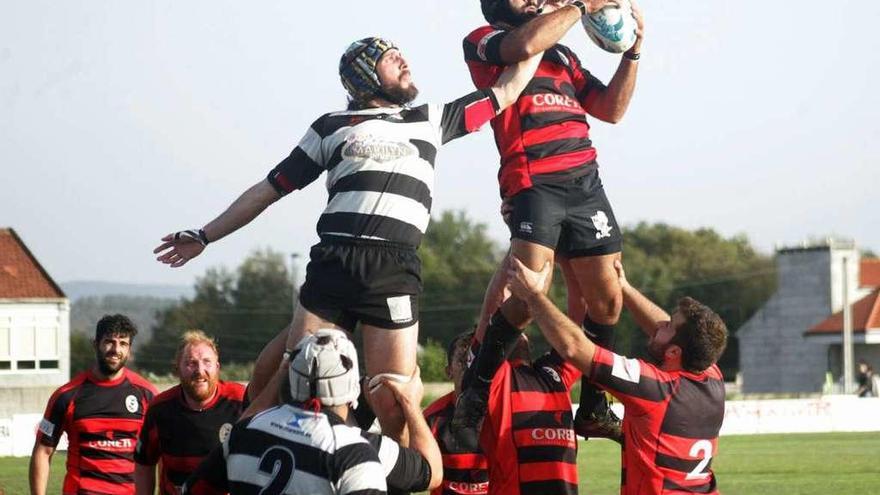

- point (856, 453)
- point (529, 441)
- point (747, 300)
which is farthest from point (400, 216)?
point (747, 300)

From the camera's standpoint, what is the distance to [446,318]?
103m

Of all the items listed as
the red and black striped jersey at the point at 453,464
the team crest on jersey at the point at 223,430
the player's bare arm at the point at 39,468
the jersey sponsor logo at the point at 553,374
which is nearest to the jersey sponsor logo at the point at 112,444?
the player's bare arm at the point at 39,468

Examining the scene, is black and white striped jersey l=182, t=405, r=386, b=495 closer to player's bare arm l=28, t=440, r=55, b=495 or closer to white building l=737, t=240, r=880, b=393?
player's bare arm l=28, t=440, r=55, b=495

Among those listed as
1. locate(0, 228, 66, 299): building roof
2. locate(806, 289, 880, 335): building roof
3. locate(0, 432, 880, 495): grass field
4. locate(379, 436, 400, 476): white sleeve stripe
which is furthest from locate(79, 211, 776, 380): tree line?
locate(379, 436, 400, 476): white sleeve stripe

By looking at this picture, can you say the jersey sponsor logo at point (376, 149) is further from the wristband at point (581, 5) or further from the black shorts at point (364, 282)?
the wristband at point (581, 5)

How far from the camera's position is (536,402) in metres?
9.16

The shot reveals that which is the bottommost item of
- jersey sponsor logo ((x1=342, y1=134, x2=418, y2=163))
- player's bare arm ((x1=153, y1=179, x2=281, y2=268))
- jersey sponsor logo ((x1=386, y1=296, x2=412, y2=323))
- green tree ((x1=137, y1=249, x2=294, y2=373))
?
green tree ((x1=137, y1=249, x2=294, y2=373))

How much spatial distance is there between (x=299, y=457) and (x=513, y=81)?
9.12 feet

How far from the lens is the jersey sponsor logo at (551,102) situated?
8734mm

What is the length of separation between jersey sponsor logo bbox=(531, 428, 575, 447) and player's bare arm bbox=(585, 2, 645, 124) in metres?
1.89

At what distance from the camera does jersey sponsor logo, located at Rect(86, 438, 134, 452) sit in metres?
12.6

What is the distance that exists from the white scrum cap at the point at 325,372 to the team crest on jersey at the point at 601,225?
9.07ft

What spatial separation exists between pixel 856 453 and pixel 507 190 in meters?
20.2

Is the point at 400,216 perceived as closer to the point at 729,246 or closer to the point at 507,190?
the point at 507,190
